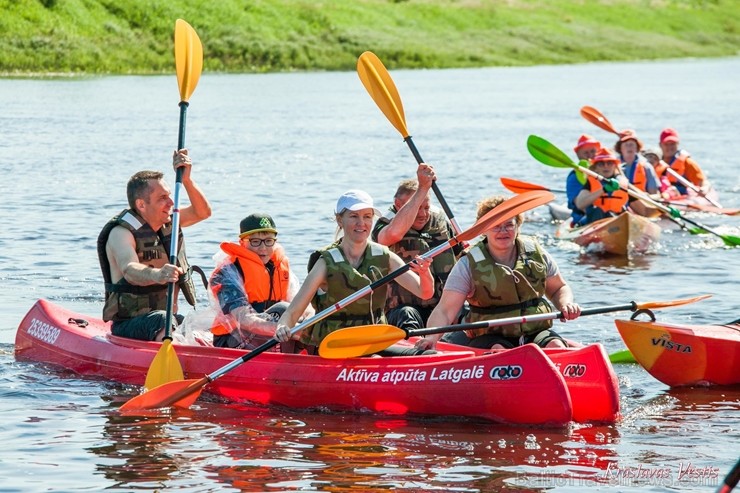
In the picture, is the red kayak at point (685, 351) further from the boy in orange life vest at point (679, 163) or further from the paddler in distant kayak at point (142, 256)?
the boy in orange life vest at point (679, 163)

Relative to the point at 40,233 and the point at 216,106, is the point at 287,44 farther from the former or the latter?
the point at 40,233

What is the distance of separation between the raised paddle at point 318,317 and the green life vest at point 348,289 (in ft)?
0.28

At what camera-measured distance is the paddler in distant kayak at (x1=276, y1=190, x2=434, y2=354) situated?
24.1ft

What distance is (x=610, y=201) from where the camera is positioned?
570 inches

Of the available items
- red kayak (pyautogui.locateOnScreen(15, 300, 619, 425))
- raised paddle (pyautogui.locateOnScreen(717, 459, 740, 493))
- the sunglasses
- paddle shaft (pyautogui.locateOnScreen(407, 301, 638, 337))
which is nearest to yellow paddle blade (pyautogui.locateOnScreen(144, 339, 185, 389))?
red kayak (pyautogui.locateOnScreen(15, 300, 619, 425))

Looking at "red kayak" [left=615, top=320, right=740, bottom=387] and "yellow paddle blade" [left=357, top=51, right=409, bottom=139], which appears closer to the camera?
"red kayak" [left=615, top=320, right=740, bottom=387]

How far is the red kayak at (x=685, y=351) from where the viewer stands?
834 cm

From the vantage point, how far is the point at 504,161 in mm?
23094

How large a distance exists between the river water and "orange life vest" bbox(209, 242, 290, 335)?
0.57 m

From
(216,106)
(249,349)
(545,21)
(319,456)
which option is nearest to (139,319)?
(249,349)

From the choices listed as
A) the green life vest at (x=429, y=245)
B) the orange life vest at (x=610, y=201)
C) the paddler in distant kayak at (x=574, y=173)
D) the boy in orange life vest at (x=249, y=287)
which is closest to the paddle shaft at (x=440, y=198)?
the green life vest at (x=429, y=245)

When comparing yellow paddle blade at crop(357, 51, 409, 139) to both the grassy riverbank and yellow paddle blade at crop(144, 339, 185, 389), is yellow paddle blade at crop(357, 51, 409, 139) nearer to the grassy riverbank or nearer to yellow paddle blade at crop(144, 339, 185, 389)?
yellow paddle blade at crop(144, 339, 185, 389)

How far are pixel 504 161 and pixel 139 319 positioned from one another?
15.4m

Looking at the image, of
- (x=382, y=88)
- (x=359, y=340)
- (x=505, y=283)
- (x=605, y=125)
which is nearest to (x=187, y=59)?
(x=382, y=88)
